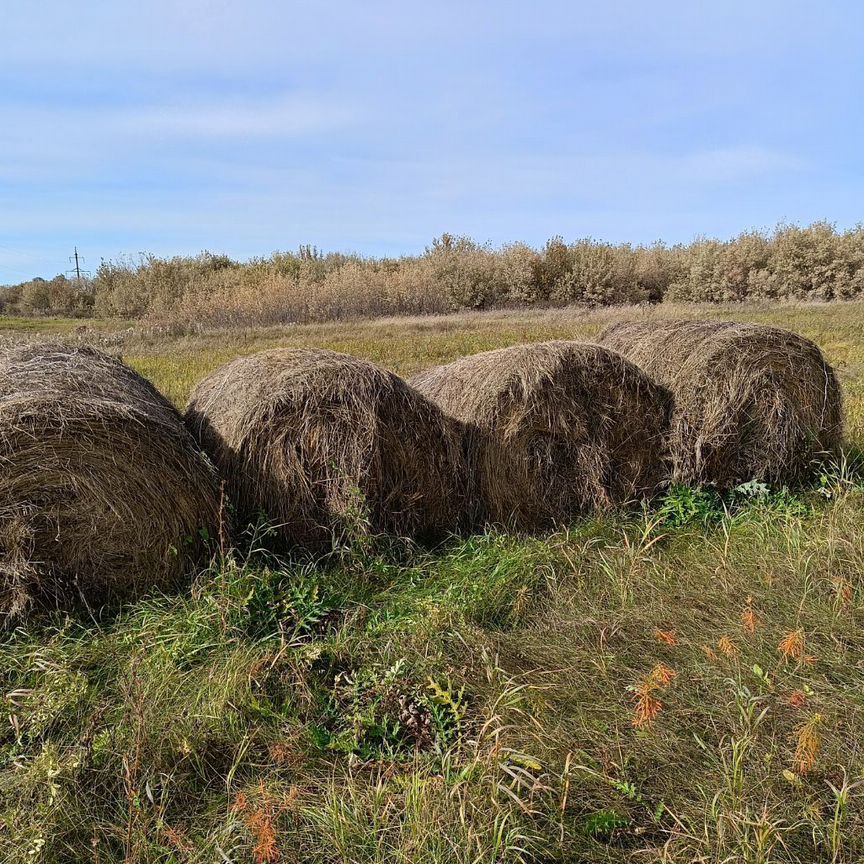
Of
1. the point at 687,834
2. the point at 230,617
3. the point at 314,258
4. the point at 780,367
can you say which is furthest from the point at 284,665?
the point at 314,258

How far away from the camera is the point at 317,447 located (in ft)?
14.8

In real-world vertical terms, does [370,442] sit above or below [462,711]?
above

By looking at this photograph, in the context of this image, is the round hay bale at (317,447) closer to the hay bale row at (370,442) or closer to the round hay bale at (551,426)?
the hay bale row at (370,442)

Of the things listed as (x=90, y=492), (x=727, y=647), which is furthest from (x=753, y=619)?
(x=90, y=492)

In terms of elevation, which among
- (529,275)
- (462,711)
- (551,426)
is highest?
(529,275)

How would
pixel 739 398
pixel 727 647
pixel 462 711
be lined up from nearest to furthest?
pixel 462 711, pixel 727 647, pixel 739 398

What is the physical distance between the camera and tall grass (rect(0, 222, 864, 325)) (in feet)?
95.9

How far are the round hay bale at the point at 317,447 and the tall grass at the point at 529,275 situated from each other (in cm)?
2289

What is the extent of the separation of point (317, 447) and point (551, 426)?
Result: 180cm

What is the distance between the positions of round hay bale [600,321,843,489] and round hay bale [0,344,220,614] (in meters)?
3.72

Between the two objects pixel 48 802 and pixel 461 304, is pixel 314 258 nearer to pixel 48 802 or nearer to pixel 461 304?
pixel 461 304

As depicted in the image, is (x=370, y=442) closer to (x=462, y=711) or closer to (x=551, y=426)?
(x=551, y=426)

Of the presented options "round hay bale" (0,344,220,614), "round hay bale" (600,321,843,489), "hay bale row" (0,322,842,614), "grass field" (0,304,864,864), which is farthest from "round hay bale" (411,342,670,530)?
"round hay bale" (0,344,220,614)

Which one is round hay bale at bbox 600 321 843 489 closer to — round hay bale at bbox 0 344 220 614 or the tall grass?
round hay bale at bbox 0 344 220 614
